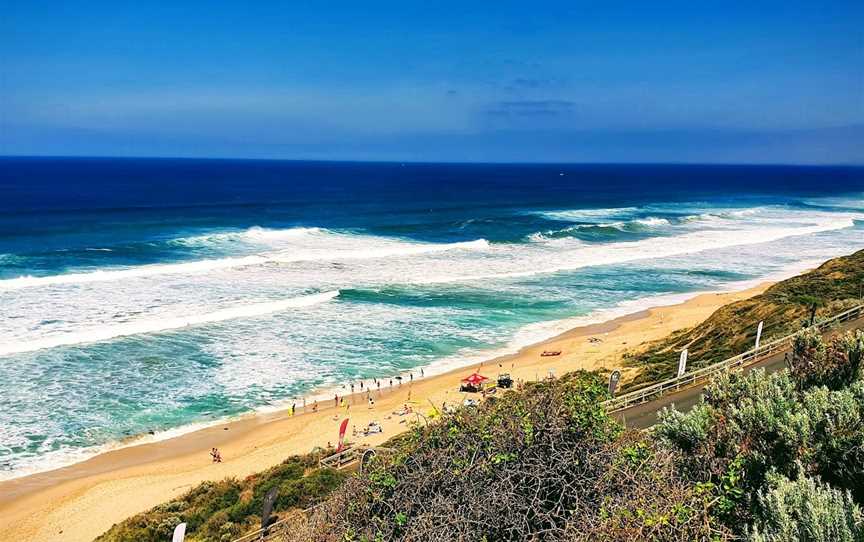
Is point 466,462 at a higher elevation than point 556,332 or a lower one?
higher

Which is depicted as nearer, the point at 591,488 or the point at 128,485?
the point at 591,488

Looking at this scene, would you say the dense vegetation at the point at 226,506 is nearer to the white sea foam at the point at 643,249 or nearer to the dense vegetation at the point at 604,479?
the dense vegetation at the point at 604,479

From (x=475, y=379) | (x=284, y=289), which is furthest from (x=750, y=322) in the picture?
(x=284, y=289)

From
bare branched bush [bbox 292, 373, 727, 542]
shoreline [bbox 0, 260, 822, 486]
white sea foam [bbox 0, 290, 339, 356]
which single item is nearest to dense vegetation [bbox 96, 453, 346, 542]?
shoreline [bbox 0, 260, 822, 486]

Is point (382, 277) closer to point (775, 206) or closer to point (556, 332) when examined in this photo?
point (556, 332)

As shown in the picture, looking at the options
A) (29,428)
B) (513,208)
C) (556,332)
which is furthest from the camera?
(513,208)

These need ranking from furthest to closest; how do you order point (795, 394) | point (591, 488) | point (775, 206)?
point (775, 206)
point (795, 394)
point (591, 488)

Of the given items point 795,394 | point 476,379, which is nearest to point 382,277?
point 476,379
